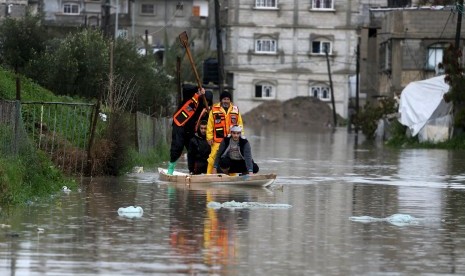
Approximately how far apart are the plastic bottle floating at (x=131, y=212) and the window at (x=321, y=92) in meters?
81.6

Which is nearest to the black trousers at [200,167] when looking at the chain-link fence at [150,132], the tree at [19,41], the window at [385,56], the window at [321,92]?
the chain-link fence at [150,132]

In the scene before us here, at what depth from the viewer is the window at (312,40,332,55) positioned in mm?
97125

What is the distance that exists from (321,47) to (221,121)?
74133 mm

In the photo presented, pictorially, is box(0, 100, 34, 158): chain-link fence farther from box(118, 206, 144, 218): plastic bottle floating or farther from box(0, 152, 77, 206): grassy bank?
box(118, 206, 144, 218): plastic bottle floating

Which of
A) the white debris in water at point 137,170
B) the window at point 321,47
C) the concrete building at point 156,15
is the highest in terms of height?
the concrete building at point 156,15

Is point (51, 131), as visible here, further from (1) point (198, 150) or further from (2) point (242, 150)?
(2) point (242, 150)

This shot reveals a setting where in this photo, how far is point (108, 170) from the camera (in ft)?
81.7

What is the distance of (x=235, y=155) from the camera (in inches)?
910

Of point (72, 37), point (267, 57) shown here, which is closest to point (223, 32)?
point (267, 57)

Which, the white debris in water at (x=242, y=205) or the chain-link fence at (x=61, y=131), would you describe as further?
the chain-link fence at (x=61, y=131)

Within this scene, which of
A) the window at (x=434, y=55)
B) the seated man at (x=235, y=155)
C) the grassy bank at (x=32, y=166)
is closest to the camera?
the grassy bank at (x=32, y=166)

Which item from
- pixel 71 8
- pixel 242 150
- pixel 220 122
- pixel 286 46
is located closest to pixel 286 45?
pixel 286 46

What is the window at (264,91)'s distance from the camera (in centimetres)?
9738

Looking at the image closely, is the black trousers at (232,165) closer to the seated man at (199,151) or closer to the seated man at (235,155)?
the seated man at (235,155)
